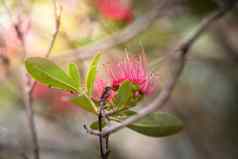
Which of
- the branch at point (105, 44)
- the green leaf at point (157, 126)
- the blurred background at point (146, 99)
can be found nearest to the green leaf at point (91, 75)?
the green leaf at point (157, 126)

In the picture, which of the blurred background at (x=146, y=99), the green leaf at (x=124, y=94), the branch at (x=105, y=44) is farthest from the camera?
the blurred background at (x=146, y=99)

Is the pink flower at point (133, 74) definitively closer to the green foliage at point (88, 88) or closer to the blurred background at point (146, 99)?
the green foliage at point (88, 88)

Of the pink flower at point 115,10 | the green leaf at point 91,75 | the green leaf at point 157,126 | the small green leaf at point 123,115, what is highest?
the pink flower at point 115,10

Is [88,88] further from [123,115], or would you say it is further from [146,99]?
[146,99]

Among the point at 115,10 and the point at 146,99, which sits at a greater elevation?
the point at 115,10

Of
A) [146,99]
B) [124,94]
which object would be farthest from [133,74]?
[146,99]

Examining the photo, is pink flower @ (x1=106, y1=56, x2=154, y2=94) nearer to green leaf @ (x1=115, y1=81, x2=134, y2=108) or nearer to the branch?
green leaf @ (x1=115, y1=81, x2=134, y2=108)
